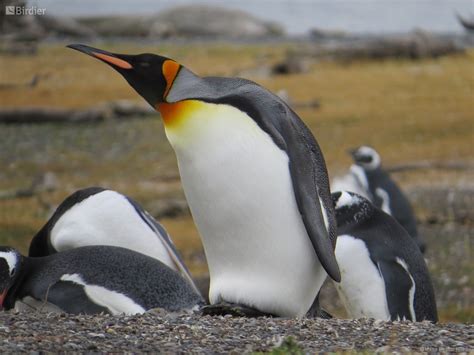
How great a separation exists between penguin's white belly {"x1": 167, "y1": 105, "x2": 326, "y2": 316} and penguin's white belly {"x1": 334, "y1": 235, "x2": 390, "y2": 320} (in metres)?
1.00

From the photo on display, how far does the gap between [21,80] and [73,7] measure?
44.8 meters

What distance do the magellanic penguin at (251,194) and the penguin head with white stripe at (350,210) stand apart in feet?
3.52

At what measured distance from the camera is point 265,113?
17.2 feet

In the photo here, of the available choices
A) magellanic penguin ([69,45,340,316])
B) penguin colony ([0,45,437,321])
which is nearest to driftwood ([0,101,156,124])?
penguin colony ([0,45,437,321])

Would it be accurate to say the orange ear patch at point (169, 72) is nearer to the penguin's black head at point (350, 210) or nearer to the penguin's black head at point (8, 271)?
the penguin's black head at point (8, 271)

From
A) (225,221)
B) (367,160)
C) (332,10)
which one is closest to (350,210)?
(225,221)

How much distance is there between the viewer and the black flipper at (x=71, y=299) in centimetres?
555

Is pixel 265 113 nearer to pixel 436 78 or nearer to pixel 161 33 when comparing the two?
pixel 436 78

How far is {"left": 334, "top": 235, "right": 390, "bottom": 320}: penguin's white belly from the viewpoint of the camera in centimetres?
623

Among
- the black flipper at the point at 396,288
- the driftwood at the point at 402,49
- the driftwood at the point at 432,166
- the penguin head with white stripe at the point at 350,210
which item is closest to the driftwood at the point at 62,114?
the driftwood at the point at 432,166

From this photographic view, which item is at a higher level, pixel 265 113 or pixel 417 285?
pixel 265 113

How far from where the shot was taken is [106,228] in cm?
659

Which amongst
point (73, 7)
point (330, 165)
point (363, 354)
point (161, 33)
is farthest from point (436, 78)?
point (73, 7)

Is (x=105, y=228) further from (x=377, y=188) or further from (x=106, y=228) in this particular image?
(x=377, y=188)
